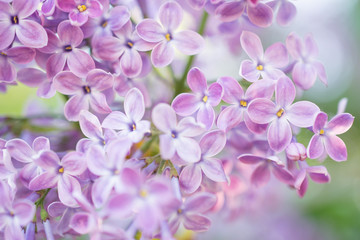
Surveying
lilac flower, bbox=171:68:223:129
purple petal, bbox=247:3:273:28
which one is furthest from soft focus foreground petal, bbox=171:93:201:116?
purple petal, bbox=247:3:273:28

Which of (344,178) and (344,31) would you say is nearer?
(344,178)

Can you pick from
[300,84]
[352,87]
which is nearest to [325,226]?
[352,87]

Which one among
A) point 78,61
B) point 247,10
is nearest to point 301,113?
point 247,10

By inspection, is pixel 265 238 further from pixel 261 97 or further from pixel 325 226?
pixel 261 97

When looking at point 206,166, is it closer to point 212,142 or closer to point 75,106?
point 212,142

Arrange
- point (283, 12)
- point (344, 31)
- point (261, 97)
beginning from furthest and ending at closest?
point (344, 31) < point (283, 12) < point (261, 97)

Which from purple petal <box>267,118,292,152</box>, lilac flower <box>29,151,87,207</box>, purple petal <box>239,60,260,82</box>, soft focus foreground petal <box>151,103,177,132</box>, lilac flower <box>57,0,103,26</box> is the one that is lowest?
lilac flower <box>29,151,87,207</box>

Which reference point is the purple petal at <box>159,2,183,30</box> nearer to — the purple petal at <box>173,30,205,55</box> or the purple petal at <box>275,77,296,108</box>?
the purple petal at <box>173,30,205,55</box>
